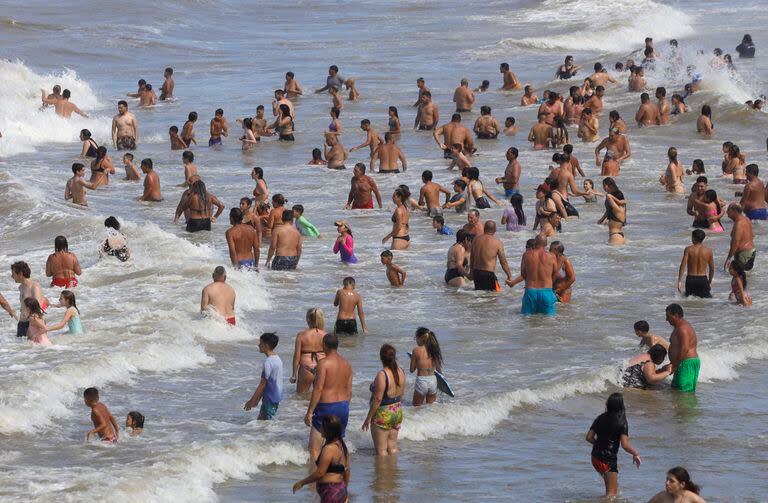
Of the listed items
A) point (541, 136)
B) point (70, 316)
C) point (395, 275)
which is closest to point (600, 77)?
point (541, 136)

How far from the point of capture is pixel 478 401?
13.4m

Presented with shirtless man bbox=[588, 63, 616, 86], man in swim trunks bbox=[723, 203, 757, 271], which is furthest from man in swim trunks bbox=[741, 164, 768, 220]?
shirtless man bbox=[588, 63, 616, 86]

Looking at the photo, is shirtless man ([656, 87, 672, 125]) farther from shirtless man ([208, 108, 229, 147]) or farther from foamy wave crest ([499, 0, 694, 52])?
foamy wave crest ([499, 0, 694, 52])

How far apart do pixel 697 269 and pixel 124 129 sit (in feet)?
53.6

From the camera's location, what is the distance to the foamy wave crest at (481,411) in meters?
12.6

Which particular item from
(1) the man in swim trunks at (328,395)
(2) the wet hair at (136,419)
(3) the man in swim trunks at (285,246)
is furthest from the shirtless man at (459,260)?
(1) the man in swim trunks at (328,395)

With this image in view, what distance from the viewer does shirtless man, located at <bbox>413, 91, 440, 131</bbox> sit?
104ft

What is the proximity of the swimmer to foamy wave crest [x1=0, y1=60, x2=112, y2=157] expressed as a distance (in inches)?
782

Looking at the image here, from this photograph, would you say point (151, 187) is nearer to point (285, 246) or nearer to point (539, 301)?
point (285, 246)

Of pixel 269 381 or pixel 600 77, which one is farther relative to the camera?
pixel 600 77

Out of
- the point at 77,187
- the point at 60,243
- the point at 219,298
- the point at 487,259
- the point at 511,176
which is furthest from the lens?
the point at 77,187

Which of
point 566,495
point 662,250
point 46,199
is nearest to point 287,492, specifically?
point 566,495

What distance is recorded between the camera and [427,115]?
31.9m

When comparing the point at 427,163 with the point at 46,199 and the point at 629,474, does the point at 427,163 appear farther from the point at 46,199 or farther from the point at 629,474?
the point at 629,474
